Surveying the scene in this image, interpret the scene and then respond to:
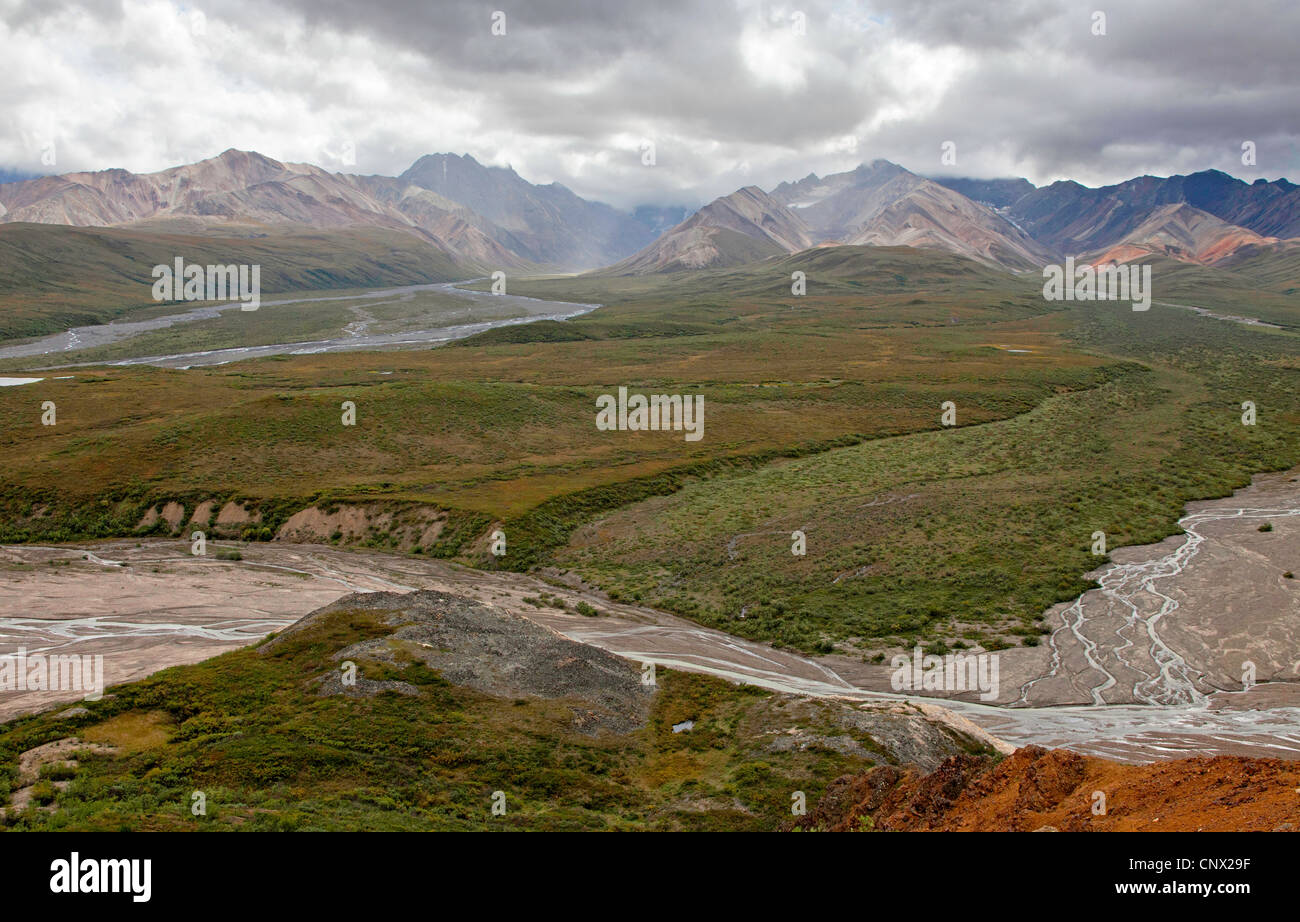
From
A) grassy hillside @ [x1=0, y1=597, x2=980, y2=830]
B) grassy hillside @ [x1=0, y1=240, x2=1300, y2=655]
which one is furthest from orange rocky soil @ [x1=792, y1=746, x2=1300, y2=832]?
grassy hillside @ [x1=0, y1=240, x2=1300, y2=655]

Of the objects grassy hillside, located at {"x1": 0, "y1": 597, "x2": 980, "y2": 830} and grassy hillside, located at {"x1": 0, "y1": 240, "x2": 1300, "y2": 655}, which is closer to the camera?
grassy hillside, located at {"x1": 0, "y1": 597, "x2": 980, "y2": 830}

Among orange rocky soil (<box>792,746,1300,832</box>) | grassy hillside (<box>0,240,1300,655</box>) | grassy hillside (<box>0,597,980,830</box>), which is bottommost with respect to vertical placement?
grassy hillside (<box>0,597,980,830</box>)

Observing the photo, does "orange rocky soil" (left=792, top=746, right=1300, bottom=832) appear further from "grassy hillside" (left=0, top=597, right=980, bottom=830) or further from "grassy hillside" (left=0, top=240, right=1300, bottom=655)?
"grassy hillside" (left=0, top=240, right=1300, bottom=655)

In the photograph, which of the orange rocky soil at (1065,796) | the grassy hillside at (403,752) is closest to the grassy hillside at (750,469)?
the grassy hillside at (403,752)

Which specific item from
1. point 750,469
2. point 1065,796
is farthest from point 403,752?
point 750,469

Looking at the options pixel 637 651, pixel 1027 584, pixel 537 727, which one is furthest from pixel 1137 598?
pixel 537 727

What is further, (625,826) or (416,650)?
(416,650)

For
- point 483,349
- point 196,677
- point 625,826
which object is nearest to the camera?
point 625,826

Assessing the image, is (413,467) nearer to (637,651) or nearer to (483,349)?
Result: (637,651)

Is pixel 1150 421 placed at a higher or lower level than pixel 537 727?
higher
